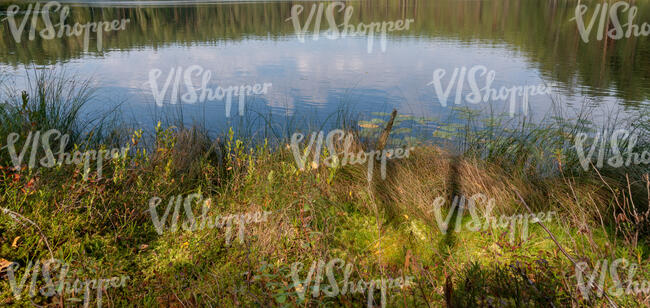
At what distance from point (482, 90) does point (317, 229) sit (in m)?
7.72

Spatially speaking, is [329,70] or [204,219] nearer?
[204,219]

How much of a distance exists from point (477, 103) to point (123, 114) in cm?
698

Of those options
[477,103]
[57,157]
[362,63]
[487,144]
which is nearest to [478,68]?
[362,63]

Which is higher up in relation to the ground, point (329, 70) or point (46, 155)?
point (329, 70)

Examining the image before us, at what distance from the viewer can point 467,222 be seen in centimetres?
414

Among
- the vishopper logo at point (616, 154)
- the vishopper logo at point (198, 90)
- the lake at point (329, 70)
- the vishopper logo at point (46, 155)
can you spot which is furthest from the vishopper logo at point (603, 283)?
the vishopper logo at point (198, 90)

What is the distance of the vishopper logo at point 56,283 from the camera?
2799 mm

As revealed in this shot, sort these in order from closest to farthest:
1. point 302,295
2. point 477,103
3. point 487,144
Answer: point 302,295 → point 487,144 → point 477,103

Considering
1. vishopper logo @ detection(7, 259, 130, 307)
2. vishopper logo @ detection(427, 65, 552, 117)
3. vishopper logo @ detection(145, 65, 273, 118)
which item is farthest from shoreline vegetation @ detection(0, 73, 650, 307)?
vishopper logo @ detection(145, 65, 273, 118)

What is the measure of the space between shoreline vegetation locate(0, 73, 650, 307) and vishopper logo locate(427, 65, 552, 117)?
368cm

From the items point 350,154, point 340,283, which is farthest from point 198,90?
point 340,283

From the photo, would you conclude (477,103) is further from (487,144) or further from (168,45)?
(168,45)

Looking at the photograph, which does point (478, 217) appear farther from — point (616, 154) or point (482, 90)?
point (482, 90)

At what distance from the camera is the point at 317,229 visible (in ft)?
12.0
